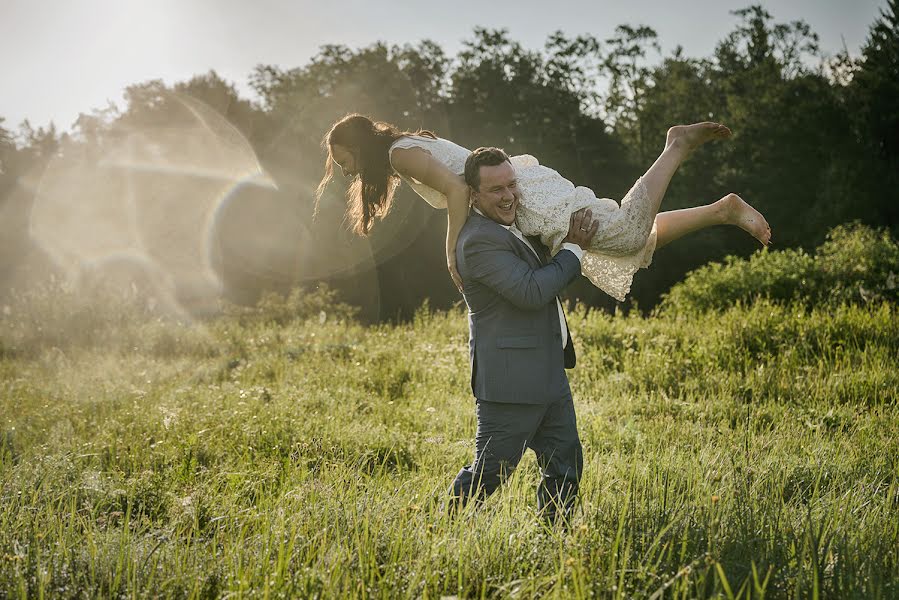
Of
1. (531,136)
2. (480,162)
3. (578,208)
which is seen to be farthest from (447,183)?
(531,136)

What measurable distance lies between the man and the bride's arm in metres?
0.13

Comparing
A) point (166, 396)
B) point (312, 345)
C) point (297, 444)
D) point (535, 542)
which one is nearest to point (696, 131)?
point (535, 542)

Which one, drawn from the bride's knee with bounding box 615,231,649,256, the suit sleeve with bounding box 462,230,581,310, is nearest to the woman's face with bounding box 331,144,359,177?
the suit sleeve with bounding box 462,230,581,310

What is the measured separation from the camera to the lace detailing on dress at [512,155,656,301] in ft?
10.7

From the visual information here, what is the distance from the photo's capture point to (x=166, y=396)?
6352 mm

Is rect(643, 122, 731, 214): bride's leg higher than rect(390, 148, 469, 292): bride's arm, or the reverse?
rect(643, 122, 731, 214): bride's leg

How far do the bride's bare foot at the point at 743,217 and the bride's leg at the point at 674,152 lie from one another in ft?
1.16

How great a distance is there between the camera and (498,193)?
10.00 ft

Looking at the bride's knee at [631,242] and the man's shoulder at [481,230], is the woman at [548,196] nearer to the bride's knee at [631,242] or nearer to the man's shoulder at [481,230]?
the bride's knee at [631,242]

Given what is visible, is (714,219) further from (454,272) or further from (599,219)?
→ (454,272)

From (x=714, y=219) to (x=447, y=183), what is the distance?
5.07 ft

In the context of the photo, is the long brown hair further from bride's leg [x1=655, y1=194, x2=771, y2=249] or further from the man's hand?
bride's leg [x1=655, y1=194, x2=771, y2=249]

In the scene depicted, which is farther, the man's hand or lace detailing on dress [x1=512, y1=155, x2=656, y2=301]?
lace detailing on dress [x1=512, y1=155, x2=656, y2=301]

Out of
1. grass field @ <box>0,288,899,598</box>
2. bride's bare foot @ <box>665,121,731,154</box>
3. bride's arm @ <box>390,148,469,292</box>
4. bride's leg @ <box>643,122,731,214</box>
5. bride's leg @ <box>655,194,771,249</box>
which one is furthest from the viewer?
bride's leg @ <box>655,194,771,249</box>
